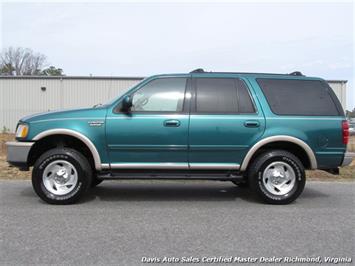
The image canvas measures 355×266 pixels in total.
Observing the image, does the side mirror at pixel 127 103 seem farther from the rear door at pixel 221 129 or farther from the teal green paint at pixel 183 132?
the rear door at pixel 221 129

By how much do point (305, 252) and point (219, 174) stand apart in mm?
2335

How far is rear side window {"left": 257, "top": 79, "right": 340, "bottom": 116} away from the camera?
6.41m

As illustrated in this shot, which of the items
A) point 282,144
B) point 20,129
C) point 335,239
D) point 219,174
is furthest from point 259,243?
point 20,129

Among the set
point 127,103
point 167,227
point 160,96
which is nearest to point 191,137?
point 160,96

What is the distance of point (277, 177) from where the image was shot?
6383mm

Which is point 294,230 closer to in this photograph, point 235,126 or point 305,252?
point 305,252

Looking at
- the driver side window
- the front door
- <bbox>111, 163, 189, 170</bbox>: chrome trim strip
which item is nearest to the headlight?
the front door

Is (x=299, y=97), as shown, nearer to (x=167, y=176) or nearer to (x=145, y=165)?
(x=167, y=176)

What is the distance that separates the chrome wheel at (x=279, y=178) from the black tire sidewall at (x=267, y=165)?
47 millimetres

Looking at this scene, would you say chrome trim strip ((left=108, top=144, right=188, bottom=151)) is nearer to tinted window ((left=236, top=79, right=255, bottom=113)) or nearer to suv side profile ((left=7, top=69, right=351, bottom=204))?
suv side profile ((left=7, top=69, right=351, bottom=204))

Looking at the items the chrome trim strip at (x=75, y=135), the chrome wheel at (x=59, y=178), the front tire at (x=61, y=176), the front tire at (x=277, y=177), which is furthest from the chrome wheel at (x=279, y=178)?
the chrome wheel at (x=59, y=178)

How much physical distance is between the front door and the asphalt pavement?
66 cm

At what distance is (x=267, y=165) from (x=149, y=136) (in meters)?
1.82

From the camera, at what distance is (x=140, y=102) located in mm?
6320
